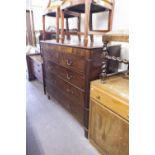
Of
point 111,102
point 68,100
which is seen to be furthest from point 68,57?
point 111,102

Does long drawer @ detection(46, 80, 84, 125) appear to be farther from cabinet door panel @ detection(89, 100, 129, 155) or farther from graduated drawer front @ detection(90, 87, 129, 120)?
graduated drawer front @ detection(90, 87, 129, 120)

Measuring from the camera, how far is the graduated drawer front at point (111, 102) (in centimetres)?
101

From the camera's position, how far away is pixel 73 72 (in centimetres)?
161

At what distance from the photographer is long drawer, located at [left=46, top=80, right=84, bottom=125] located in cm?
167

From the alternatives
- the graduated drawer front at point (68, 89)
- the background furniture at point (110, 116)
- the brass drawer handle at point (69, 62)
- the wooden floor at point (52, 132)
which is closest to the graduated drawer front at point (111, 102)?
the background furniture at point (110, 116)

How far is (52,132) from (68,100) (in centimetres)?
42

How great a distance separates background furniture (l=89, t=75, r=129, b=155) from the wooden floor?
0.23m

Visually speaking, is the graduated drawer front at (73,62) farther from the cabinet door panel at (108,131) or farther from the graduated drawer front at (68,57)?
the cabinet door panel at (108,131)

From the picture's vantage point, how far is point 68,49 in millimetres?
1607

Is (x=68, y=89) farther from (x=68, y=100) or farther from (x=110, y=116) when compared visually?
(x=110, y=116)
